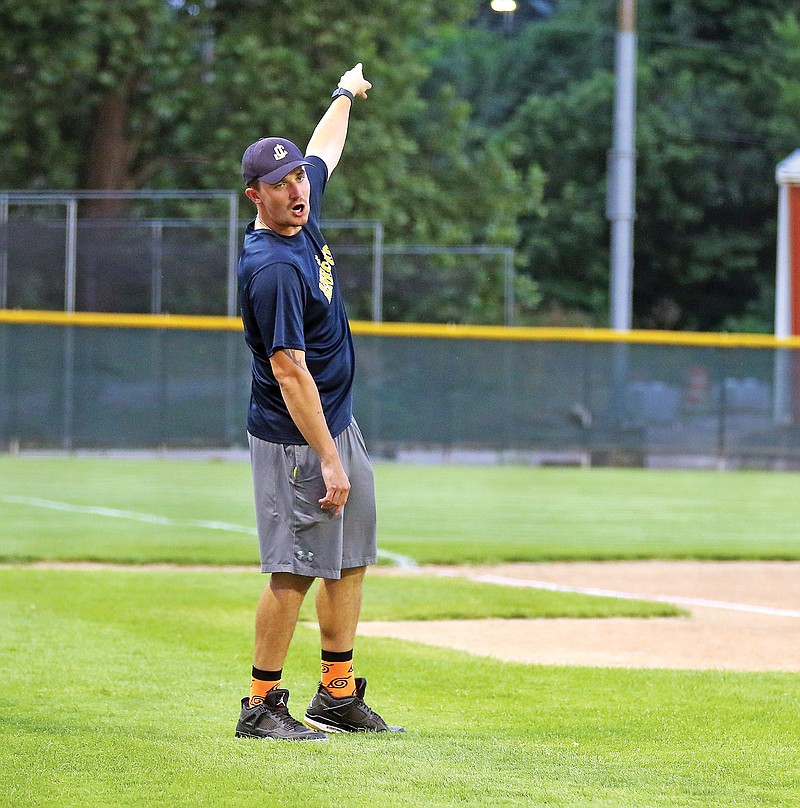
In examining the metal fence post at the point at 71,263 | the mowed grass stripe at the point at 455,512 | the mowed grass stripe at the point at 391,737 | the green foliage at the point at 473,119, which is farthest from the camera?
the green foliage at the point at 473,119

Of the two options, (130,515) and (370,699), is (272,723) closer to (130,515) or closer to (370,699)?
(370,699)

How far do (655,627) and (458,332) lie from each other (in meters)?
13.2

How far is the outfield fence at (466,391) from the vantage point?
2069 centimetres

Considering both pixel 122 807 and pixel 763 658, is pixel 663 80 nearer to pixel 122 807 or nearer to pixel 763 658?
pixel 763 658

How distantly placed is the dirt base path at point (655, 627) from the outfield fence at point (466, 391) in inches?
405

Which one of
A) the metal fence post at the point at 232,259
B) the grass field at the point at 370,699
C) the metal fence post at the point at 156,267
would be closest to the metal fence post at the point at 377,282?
the metal fence post at the point at 232,259

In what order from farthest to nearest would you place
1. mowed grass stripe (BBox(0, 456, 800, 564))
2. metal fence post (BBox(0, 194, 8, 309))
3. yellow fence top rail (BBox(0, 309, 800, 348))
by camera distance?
metal fence post (BBox(0, 194, 8, 309)) < yellow fence top rail (BBox(0, 309, 800, 348)) < mowed grass stripe (BBox(0, 456, 800, 564))

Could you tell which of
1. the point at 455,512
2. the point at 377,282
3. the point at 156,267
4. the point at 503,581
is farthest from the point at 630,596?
the point at 156,267

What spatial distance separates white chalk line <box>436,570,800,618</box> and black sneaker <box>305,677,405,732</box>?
426cm

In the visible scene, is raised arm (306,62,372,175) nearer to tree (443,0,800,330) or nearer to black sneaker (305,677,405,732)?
black sneaker (305,677,405,732)

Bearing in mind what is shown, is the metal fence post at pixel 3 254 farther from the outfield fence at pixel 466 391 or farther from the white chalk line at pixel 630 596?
the white chalk line at pixel 630 596

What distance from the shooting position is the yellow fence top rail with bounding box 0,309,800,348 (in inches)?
813

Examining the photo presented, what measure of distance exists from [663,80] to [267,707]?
141 ft

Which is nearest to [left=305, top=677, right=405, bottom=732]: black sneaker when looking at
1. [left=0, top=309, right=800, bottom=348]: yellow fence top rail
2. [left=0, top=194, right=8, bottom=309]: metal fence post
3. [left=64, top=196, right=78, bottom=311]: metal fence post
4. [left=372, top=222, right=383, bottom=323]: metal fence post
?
[left=0, top=309, right=800, bottom=348]: yellow fence top rail
